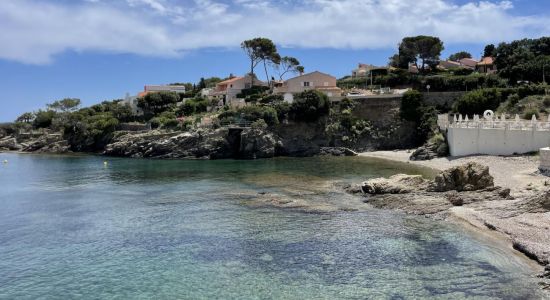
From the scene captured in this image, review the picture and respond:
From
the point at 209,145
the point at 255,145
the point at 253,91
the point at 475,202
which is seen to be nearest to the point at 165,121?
the point at 209,145

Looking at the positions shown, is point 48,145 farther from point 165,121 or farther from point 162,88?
point 162,88

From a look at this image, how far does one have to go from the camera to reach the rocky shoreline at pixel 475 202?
21234 millimetres

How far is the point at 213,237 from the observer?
24.0 metres

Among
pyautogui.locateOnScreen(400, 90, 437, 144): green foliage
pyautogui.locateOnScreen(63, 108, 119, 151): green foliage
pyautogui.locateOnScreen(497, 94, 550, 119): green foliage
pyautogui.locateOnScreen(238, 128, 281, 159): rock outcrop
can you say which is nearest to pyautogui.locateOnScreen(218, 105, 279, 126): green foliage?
pyautogui.locateOnScreen(238, 128, 281, 159): rock outcrop

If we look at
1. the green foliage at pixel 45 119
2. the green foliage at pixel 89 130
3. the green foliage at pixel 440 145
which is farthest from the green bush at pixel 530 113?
the green foliage at pixel 45 119

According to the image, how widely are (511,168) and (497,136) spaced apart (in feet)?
25.1

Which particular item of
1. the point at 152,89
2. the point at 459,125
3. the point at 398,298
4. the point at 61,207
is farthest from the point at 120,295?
the point at 152,89

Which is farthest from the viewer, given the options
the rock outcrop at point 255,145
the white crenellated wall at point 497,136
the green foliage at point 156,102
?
the green foliage at point 156,102

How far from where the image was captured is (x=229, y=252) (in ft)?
70.3

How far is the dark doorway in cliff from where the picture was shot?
69.2 metres

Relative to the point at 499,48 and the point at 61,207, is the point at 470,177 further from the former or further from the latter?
the point at 499,48

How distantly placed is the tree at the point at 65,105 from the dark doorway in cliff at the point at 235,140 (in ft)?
164

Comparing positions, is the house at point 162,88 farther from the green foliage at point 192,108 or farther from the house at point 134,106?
the green foliage at point 192,108

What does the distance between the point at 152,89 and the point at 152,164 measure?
48597mm
